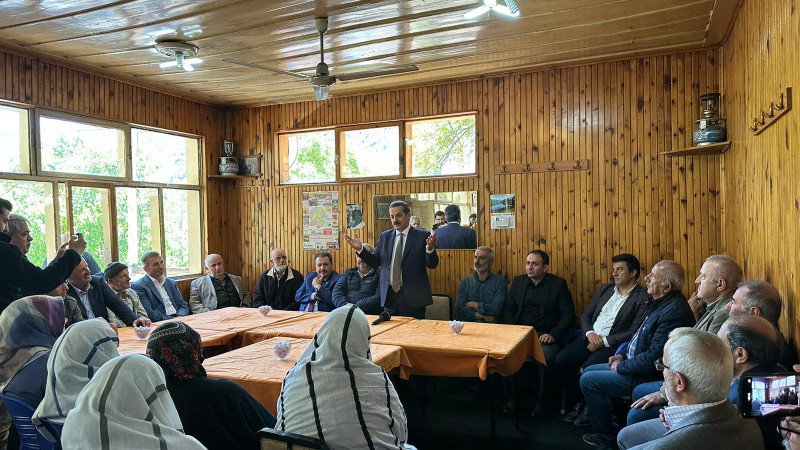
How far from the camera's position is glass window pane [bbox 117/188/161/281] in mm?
5934

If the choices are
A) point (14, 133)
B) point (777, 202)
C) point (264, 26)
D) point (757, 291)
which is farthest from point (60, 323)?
point (777, 202)

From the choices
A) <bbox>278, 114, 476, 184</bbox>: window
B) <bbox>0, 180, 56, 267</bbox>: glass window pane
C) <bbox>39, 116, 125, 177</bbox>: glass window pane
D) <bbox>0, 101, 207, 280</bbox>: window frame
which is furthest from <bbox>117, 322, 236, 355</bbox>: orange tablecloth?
<bbox>278, 114, 476, 184</bbox>: window

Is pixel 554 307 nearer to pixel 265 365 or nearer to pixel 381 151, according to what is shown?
pixel 381 151

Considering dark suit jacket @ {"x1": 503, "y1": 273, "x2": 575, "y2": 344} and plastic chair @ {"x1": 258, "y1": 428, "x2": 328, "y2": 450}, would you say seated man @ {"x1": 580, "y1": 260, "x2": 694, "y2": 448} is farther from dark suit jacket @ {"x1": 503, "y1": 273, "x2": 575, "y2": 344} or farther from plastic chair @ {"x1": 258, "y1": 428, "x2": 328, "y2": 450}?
plastic chair @ {"x1": 258, "y1": 428, "x2": 328, "y2": 450}

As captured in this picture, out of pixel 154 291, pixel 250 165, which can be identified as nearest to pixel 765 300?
pixel 154 291

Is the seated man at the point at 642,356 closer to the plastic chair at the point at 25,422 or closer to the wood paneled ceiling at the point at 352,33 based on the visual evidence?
the wood paneled ceiling at the point at 352,33

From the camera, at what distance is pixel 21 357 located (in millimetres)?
2756

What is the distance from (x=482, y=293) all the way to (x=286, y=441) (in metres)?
3.65

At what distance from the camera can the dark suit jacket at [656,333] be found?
335 centimetres

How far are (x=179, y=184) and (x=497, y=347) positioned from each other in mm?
4972

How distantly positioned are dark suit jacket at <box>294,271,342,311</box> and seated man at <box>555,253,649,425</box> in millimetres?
2586

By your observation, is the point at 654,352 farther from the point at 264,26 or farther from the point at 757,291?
the point at 264,26

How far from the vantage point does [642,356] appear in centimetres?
337

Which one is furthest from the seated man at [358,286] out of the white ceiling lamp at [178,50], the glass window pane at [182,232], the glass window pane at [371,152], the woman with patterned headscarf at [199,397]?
the woman with patterned headscarf at [199,397]
